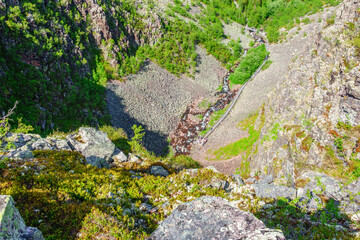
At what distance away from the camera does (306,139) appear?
18750mm

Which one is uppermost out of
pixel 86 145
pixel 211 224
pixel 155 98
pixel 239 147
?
pixel 211 224

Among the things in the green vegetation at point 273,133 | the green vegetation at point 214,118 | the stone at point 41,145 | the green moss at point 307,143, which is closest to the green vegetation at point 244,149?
the green vegetation at point 273,133

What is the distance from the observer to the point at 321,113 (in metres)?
19.2

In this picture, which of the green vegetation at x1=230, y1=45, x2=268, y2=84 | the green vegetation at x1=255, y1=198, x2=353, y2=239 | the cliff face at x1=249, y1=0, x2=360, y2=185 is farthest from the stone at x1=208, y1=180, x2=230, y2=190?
the green vegetation at x1=230, y1=45, x2=268, y2=84

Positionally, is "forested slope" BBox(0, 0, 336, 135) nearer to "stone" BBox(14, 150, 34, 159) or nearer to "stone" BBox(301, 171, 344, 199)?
"stone" BBox(14, 150, 34, 159)

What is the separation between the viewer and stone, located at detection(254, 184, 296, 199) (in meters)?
12.3

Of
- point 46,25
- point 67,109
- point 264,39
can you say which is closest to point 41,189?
point 67,109

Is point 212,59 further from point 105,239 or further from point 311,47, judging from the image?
point 105,239

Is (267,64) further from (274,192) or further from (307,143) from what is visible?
(274,192)

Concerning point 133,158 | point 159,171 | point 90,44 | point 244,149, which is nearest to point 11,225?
point 159,171

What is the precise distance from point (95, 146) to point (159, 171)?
6.15 metres

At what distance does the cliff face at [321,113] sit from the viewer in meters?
16.0

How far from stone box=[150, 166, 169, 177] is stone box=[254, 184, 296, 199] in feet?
23.6

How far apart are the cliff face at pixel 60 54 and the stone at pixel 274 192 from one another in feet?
87.5
